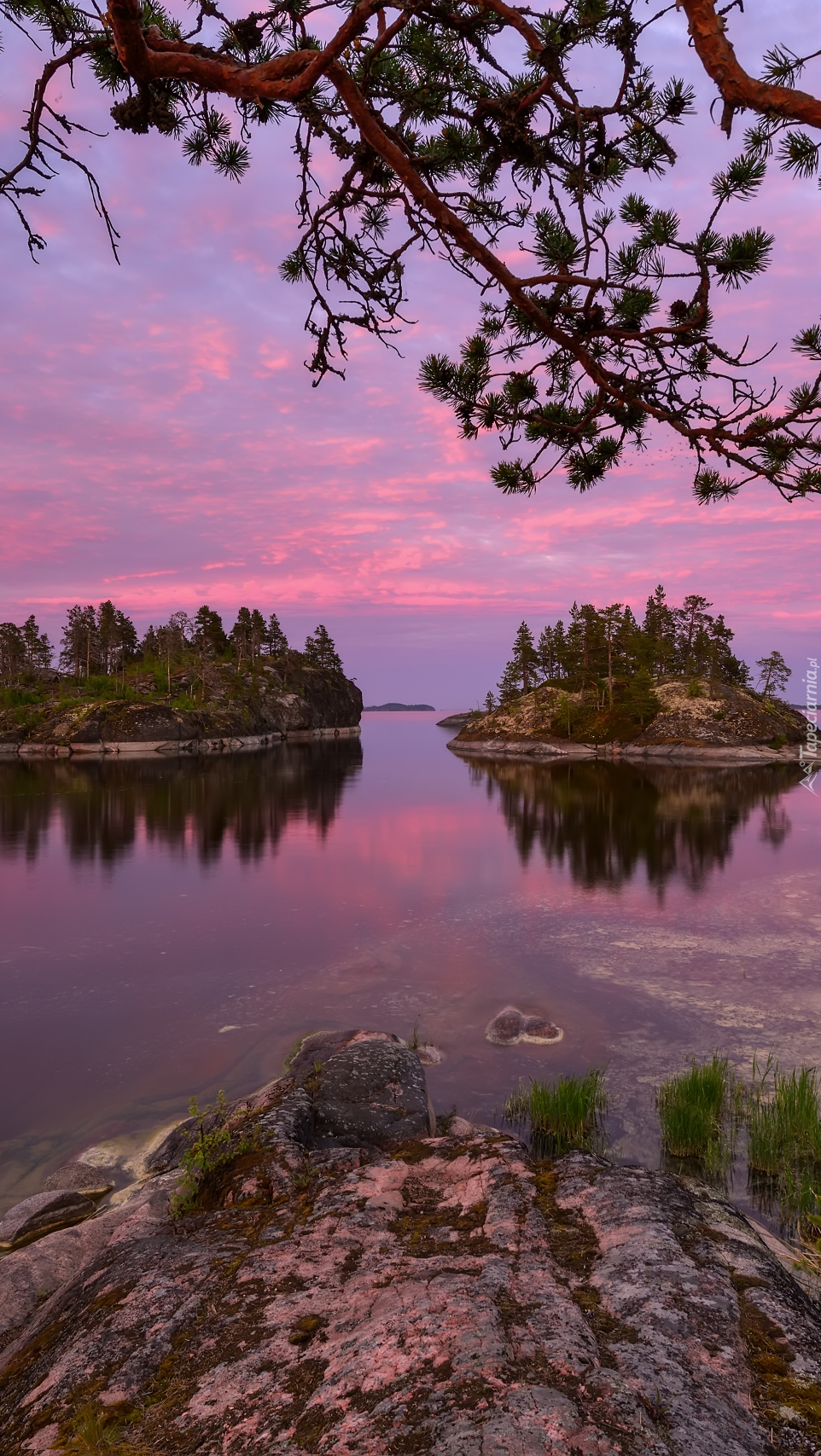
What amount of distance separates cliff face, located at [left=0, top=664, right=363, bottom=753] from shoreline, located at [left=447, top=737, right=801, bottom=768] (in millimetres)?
47475

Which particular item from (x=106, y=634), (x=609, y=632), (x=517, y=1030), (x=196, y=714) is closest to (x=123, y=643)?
(x=106, y=634)

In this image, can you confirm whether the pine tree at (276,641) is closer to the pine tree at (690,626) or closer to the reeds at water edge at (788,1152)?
the pine tree at (690,626)

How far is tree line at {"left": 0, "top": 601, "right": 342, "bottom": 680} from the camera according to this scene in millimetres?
147125

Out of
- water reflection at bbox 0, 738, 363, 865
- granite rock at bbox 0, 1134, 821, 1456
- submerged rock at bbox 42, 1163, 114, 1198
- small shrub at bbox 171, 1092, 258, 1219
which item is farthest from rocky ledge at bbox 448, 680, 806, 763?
granite rock at bbox 0, 1134, 821, 1456

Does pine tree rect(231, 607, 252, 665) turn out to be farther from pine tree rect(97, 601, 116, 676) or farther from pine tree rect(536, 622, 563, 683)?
pine tree rect(536, 622, 563, 683)

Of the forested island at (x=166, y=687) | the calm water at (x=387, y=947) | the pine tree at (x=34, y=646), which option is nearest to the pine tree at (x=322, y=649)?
the forested island at (x=166, y=687)

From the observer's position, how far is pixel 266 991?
744 inches

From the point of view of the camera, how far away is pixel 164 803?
55.7 metres

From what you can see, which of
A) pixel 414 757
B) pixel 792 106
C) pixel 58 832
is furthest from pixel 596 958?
pixel 414 757

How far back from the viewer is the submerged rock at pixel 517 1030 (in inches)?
587

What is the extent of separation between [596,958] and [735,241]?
61.7 ft

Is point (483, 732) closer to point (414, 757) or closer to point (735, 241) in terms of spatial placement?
point (414, 757)

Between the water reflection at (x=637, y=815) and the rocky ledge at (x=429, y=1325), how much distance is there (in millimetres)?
25741

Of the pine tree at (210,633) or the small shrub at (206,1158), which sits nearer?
the small shrub at (206,1158)
